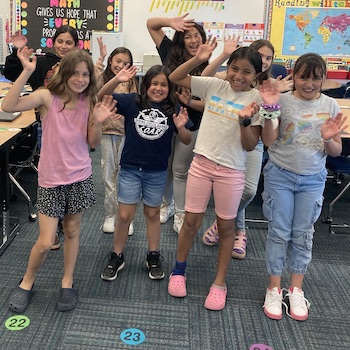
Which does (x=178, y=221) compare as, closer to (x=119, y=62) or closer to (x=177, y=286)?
(x=177, y=286)

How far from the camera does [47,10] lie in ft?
18.7

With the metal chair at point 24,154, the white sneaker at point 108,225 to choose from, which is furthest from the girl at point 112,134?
the metal chair at point 24,154

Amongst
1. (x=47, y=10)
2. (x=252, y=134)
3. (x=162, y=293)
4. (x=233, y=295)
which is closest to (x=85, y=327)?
(x=162, y=293)

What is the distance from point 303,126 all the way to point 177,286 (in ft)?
3.32

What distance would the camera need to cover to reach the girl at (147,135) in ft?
6.73

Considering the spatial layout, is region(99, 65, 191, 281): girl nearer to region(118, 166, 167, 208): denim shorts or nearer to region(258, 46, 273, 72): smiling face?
region(118, 166, 167, 208): denim shorts

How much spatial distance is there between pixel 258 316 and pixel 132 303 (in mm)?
622

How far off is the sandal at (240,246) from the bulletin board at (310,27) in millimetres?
3921

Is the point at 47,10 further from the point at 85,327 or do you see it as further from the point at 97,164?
the point at 85,327

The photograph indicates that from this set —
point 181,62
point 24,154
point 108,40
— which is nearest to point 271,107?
point 181,62

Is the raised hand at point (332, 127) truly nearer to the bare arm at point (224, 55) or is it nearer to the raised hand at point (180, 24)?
the bare arm at point (224, 55)

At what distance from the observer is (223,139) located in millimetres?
1912

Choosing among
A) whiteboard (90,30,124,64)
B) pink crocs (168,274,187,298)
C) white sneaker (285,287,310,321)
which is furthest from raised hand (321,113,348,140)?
whiteboard (90,30,124,64)

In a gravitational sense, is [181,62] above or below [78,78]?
above
